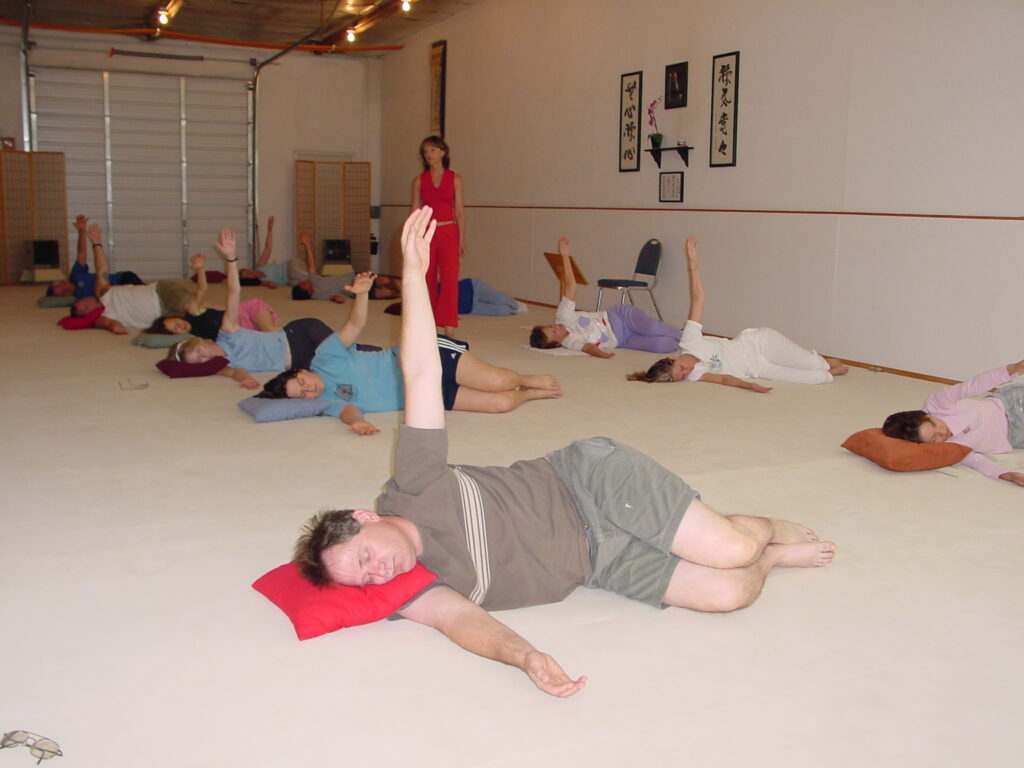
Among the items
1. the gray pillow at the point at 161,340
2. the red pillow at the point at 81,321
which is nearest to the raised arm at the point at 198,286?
the gray pillow at the point at 161,340

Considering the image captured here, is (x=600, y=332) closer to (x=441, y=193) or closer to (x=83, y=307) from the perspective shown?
(x=441, y=193)

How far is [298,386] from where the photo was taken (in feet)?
15.2

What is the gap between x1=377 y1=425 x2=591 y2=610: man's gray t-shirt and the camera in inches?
84.8

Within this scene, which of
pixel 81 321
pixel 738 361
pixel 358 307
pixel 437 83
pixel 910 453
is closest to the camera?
pixel 910 453

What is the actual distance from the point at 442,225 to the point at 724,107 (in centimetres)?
250

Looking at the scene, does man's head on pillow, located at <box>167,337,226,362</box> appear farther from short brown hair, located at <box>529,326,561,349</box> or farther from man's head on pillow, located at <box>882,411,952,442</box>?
man's head on pillow, located at <box>882,411,952,442</box>

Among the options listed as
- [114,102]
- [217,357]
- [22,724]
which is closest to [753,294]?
[217,357]

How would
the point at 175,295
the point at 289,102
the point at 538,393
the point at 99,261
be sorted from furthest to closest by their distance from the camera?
the point at 289,102 → the point at 99,261 → the point at 175,295 → the point at 538,393

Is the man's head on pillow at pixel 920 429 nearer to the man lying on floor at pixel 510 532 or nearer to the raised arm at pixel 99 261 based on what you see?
the man lying on floor at pixel 510 532

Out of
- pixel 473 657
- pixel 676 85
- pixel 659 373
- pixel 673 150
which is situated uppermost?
pixel 676 85

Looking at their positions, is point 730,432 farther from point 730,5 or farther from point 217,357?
point 730,5

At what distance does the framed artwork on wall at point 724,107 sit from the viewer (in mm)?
7402

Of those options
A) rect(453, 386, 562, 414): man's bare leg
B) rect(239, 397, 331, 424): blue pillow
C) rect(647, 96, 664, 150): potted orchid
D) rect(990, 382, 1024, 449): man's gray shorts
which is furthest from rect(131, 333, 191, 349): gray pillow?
rect(990, 382, 1024, 449): man's gray shorts

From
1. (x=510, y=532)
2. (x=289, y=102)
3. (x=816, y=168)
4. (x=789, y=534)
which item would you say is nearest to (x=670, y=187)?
(x=816, y=168)
